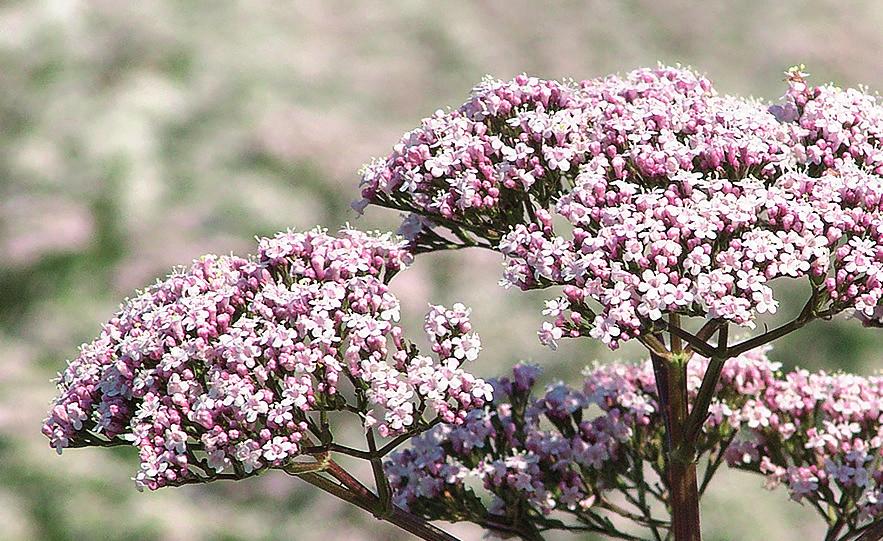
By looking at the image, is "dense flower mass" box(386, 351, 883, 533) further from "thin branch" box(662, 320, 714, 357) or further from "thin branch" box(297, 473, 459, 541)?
"thin branch" box(662, 320, 714, 357)

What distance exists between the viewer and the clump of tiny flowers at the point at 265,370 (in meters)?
3.58

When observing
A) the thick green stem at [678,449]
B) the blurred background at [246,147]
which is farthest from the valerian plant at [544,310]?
the blurred background at [246,147]

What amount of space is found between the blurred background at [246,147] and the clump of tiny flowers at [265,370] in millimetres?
5139

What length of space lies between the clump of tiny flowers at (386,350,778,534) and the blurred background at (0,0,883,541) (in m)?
4.60

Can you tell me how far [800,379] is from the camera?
464cm

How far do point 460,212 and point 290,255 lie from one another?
20.2 inches

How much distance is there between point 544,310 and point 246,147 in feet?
25.3

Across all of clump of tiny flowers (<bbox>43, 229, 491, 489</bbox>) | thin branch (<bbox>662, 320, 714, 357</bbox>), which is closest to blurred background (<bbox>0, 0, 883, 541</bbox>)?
clump of tiny flowers (<bbox>43, 229, 491, 489</bbox>)

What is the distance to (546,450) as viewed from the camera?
4.40 m

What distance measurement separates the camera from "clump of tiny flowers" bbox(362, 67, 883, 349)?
3469 mm

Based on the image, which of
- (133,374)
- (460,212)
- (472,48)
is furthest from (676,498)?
(472,48)

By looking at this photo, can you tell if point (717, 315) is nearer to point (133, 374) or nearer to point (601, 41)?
point (133, 374)

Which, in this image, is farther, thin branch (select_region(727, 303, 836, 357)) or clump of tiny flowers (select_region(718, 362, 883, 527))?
clump of tiny flowers (select_region(718, 362, 883, 527))

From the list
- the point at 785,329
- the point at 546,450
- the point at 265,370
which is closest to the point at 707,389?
the point at 785,329
